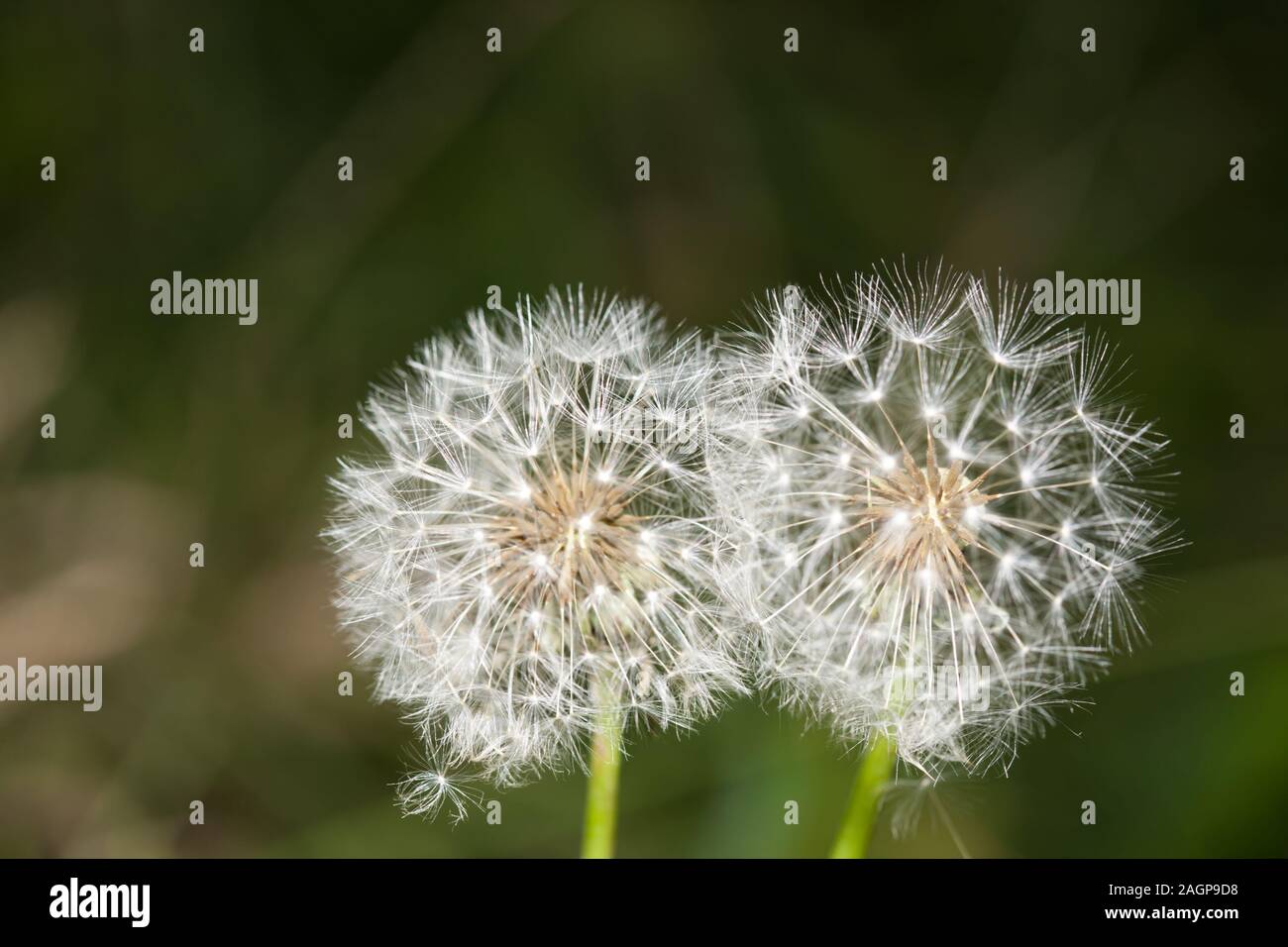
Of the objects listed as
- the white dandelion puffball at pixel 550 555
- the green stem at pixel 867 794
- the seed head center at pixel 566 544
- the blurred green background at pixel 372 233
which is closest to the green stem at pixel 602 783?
the white dandelion puffball at pixel 550 555

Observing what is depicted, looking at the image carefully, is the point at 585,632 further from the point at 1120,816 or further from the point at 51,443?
the point at 51,443

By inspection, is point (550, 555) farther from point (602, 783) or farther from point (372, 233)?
point (372, 233)

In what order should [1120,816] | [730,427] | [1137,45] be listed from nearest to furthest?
[730,427], [1120,816], [1137,45]

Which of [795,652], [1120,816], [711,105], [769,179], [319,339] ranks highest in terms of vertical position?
[711,105]

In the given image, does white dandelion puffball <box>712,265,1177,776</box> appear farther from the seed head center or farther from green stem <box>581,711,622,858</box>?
green stem <box>581,711,622,858</box>

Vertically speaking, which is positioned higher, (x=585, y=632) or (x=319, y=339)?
(x=319, y=339)

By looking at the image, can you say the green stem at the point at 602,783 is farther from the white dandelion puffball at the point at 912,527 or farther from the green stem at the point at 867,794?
the green stem at the point at 867,794

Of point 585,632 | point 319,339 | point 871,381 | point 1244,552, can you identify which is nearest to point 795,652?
point 585,632

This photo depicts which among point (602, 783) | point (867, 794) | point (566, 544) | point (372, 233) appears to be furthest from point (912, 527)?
point (372, 233)
